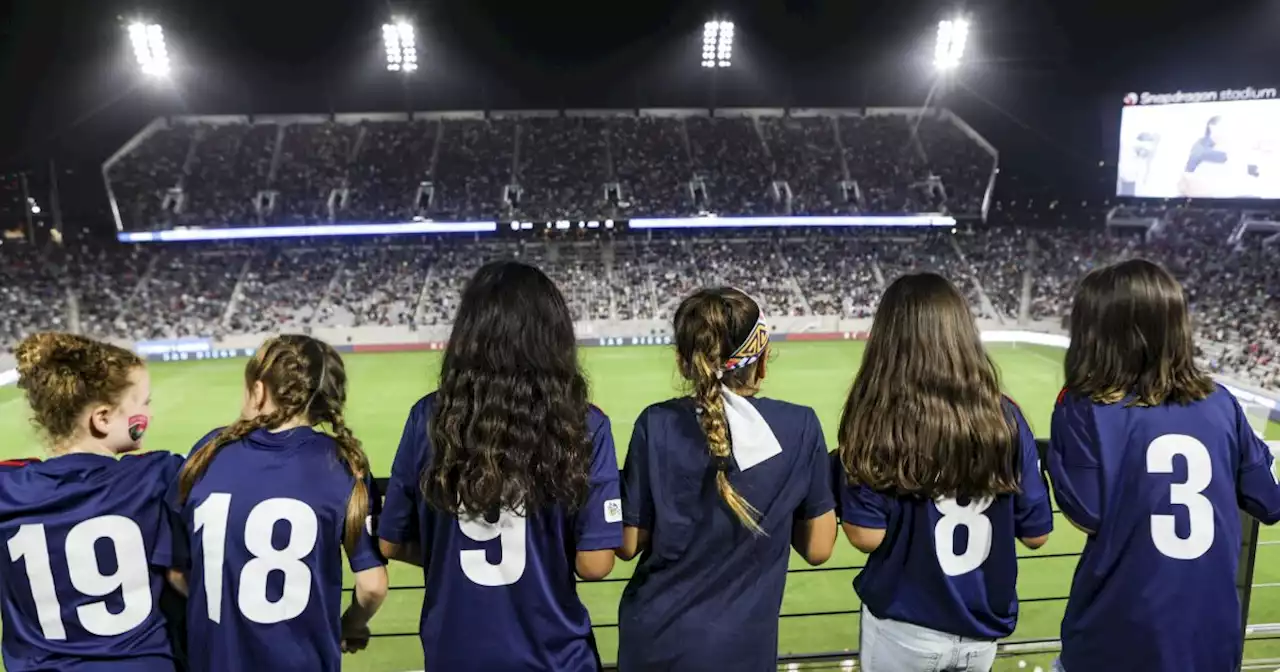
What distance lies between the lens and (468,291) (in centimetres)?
219

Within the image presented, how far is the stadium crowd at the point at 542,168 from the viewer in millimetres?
35906

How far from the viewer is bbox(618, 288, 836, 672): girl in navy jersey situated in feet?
6.84

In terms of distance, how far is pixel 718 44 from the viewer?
3756cm

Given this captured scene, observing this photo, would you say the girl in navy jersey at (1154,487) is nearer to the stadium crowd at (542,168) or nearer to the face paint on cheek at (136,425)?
the face paint on cheek at (136,425)

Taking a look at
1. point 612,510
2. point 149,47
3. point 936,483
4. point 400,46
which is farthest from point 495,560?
point 149,47

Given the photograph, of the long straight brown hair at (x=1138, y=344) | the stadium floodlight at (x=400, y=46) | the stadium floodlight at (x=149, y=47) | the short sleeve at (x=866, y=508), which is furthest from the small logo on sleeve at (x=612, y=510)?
the stadium floodlight at (x=149, y=47)

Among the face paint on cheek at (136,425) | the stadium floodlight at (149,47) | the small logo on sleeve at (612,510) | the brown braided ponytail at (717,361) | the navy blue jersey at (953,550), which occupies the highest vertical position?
the stadium floodlight at (149,47)

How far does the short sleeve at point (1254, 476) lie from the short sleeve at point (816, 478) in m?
1.29

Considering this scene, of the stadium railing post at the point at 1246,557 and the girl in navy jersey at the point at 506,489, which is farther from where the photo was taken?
the stadium railing post at the point at 1246,557

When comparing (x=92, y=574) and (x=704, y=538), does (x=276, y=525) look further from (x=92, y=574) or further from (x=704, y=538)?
(x=704, y=538)

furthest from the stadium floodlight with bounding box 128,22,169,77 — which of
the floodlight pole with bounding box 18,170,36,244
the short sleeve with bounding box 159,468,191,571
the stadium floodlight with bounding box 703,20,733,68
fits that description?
the short sleeve with bounding box 159,468,191,571

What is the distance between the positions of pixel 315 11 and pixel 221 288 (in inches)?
545

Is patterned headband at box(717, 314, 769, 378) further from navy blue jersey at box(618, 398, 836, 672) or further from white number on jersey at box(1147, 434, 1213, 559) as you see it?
white number on jersey at box(1147, 434, 1213, 559)

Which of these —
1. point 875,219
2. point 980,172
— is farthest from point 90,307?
point 980,172
